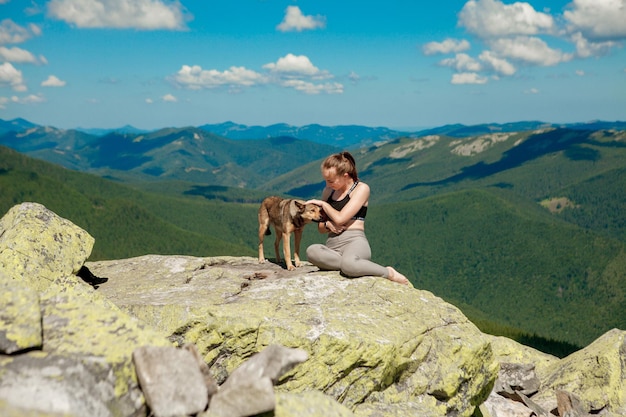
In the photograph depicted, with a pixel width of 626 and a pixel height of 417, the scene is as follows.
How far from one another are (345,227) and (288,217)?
2.81 meters

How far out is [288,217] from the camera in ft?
65.7

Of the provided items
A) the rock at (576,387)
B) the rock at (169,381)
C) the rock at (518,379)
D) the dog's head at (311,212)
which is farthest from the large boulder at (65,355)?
the rock at (518,379)

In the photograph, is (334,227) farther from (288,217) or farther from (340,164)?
(340,164)

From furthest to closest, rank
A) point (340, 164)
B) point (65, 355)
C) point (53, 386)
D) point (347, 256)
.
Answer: point (347, 256) < point (340, 164) < point (65, 355) < point (53, 386)

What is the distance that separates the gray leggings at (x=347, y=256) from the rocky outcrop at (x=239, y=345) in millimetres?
420

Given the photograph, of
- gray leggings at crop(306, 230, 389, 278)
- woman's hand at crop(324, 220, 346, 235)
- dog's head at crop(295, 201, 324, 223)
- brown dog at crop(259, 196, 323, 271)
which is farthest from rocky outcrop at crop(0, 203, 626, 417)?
dog's head at crop(295, 201, 324, 223)

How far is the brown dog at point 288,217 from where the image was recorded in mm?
19125

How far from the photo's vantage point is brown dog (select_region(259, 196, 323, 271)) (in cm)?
1912

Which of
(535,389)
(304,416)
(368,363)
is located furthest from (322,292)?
(535,389)

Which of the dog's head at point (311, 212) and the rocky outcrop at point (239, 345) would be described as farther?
the dog's head at point (311, 212)

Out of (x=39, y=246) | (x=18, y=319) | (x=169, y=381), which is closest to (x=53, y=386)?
(x=18, y=319)

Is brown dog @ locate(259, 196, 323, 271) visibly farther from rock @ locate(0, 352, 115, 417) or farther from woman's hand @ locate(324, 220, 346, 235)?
rock @ locate(0, 352, 115, 417)

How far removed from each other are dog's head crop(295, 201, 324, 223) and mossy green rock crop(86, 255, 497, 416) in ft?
7.38

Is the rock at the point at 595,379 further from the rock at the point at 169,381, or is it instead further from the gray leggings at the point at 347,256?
the rock at the point at 169,381
